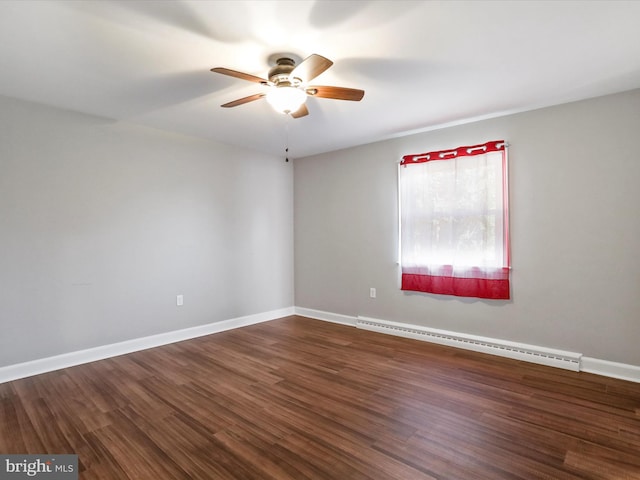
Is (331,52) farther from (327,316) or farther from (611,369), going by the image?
(327,316)

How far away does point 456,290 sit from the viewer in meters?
3.59

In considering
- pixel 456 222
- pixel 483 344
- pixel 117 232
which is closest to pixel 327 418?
pixel 483 344

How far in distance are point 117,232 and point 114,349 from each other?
1.20m

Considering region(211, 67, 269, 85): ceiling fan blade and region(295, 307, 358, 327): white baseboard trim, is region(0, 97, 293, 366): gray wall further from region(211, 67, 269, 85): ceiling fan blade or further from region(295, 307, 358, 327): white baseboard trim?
region(211, 67, 269, 85): ceiling fan blade

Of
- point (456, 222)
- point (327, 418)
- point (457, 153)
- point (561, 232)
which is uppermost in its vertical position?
point (457, 153)

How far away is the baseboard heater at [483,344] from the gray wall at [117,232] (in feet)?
5.78

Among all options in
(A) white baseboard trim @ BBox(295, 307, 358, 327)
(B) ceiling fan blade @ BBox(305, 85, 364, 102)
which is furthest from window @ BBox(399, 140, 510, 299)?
(B) ceiling fan blade @ BBox(305, 85, 364, 102)

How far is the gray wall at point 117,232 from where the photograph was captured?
288cm

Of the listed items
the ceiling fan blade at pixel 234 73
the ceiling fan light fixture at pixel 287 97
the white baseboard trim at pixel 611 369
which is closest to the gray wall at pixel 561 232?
the white baseboard trim at pixel 611 369

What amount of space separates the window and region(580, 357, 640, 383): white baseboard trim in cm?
83

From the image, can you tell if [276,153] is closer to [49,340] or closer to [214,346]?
[214,346]

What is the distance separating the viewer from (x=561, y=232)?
119 inches

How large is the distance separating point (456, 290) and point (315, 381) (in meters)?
1.85

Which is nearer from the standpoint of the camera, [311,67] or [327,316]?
[311,67]
